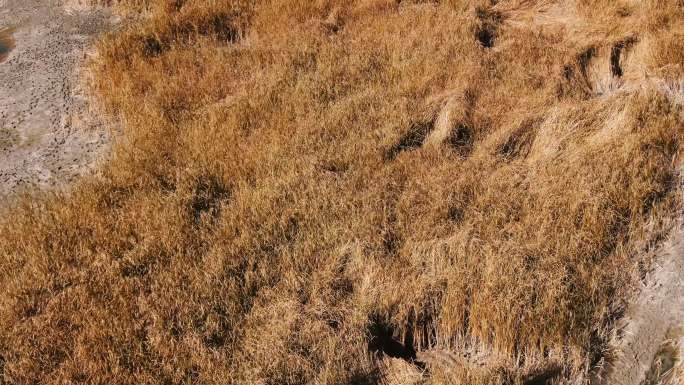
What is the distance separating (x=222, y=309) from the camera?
3.89m

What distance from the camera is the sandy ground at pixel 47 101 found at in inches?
214

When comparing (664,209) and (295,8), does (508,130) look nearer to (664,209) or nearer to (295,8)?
(664,209)

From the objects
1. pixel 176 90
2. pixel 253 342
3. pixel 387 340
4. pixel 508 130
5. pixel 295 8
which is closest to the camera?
pixel 253 342

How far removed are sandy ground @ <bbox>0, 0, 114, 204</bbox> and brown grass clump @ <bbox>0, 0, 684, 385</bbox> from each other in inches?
14.3

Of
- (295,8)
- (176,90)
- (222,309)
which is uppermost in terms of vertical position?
(295,8)

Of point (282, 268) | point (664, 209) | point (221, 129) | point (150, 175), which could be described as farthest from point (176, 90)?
point (664, 209)

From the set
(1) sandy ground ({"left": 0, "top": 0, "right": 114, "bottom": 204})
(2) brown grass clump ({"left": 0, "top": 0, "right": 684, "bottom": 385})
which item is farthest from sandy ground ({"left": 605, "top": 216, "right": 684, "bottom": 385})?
(1) sandy ground ({"left": 0, "top": 0, "right": 114, "bottom": 204})

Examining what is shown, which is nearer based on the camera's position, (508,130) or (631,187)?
(631,187)

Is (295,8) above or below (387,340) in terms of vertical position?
above

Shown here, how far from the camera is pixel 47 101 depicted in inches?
252

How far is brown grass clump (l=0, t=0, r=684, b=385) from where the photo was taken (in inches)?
146

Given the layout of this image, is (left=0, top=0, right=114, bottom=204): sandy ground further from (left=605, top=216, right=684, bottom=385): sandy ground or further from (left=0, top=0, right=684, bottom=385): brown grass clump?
(left=605, top=216, right=684, bottom=385): sandy ground

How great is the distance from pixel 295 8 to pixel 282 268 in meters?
4.36

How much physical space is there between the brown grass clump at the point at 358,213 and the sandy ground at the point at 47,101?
1.19ft
